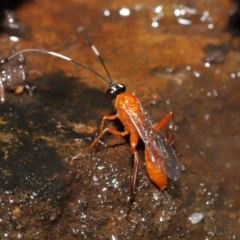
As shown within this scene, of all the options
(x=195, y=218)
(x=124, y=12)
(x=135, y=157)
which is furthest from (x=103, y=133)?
(x=124, y=12)

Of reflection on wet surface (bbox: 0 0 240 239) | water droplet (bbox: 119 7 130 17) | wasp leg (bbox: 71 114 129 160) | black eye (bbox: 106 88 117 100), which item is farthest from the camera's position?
water droplet (bbox: 119 7 130 17)

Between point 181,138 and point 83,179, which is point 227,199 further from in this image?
point 83,179

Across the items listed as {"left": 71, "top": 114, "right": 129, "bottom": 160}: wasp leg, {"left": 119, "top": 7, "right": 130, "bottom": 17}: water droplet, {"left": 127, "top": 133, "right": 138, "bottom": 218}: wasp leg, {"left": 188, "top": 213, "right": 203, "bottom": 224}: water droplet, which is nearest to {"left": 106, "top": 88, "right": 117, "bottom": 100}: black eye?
{"left": 71, "top": 114, "right": 129, "bottom": 160}: wasp leg

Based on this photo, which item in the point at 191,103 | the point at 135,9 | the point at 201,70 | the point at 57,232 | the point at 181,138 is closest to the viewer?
the point at 57,232

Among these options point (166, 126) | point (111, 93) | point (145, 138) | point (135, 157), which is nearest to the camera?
point (135, 157)

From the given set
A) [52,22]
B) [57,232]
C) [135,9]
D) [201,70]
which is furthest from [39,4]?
[57,232]

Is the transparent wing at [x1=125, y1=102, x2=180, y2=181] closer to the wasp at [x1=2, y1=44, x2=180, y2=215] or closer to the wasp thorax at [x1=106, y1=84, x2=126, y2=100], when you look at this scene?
the wasp at [x1=2, y1=44, x2=180, y2=215]

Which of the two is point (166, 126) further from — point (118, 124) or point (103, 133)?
→ point (103, 133)
